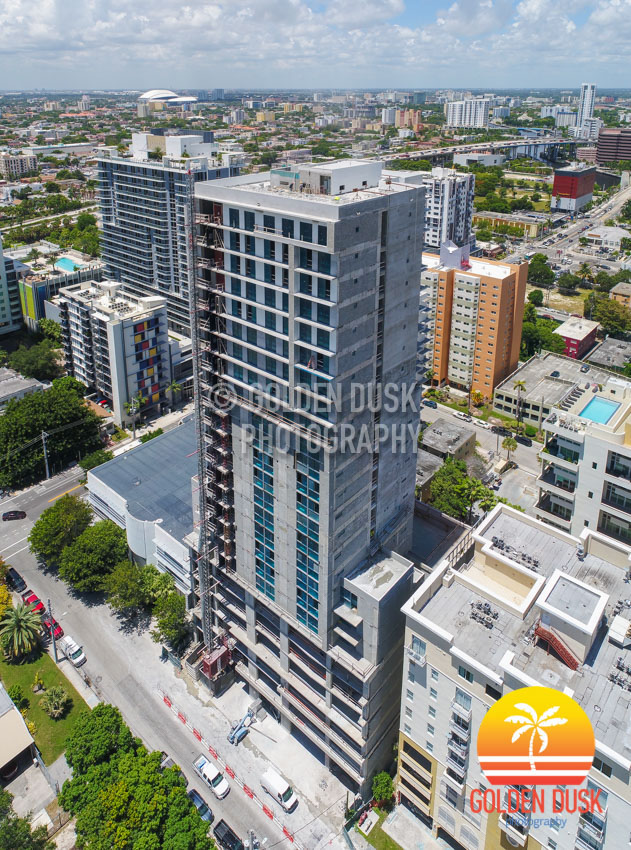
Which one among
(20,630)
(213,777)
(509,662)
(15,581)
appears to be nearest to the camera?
(509,662)

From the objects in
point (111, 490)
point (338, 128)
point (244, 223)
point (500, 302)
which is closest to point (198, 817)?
point (111, 490)

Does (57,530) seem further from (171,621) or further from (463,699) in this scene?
(463,699)

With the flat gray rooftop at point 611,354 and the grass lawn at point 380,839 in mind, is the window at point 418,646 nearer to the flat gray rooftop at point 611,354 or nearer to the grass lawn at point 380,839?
the grass lawn at point 380,839

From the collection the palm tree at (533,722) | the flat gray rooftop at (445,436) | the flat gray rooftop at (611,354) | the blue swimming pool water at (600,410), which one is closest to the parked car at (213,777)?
the palm tree at (533,722)

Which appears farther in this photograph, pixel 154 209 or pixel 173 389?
pixel 154 209

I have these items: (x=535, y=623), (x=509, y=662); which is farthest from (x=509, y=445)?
(x=509, y=662)

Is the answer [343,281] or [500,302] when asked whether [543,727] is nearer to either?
[343,281]
